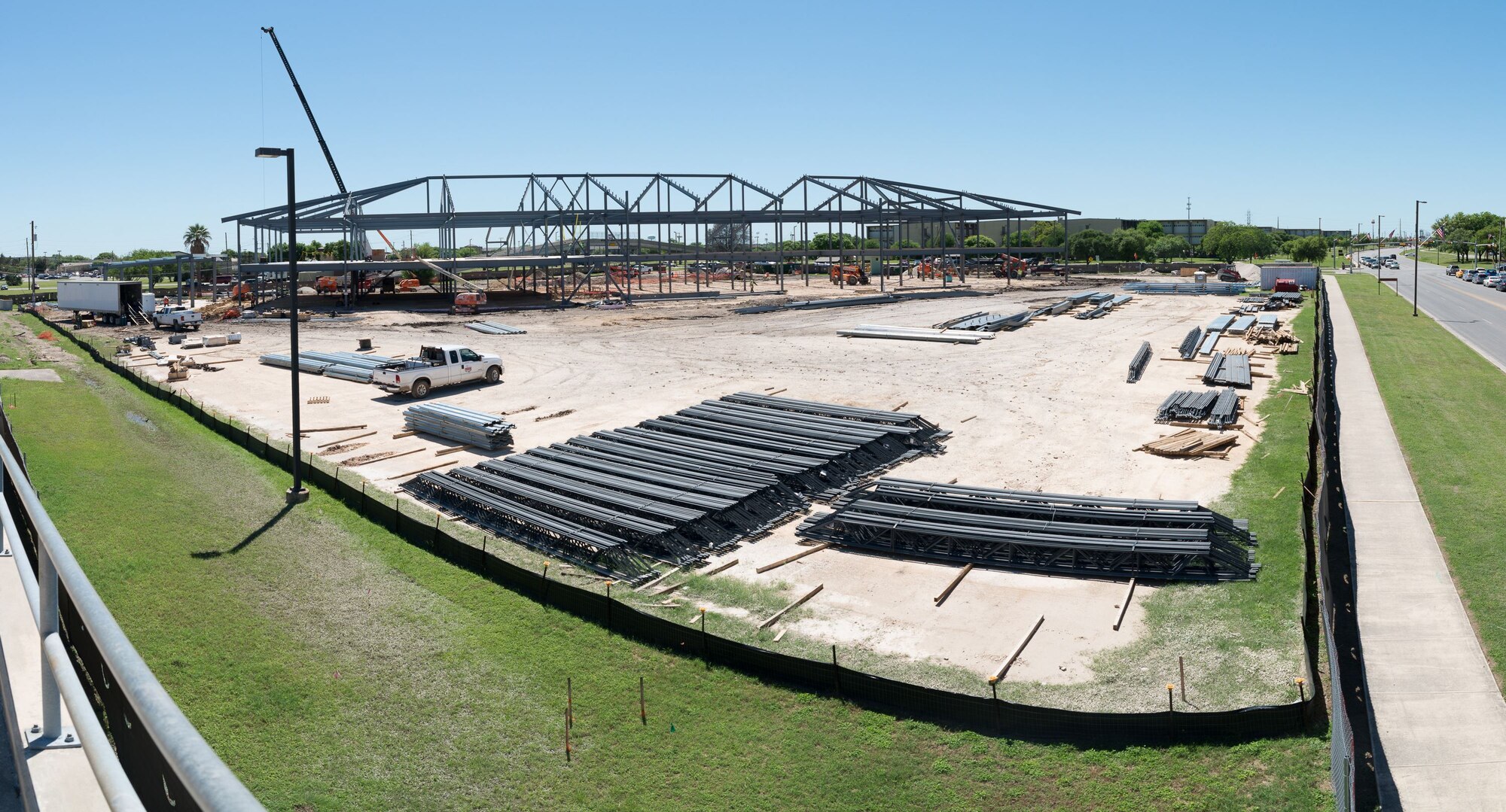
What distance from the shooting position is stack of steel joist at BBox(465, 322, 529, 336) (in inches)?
2463

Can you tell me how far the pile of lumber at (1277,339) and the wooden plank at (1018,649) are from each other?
37521 millimetres

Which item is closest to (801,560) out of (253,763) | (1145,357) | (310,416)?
(253,763)

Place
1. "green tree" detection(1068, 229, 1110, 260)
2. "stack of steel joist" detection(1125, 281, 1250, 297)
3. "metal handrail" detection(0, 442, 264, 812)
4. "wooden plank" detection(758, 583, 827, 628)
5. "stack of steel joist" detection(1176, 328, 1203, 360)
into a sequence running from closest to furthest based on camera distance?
"metal handrail" detection(0, 442, 264, 812) < "wooden plank" detection(758, 583, 827, 628) < "stack of steel joist" detection(1176, 328, 1203, 360) < "stack of steel joist" detection(1125, 281, 1250, 297) < "green tree" detection(1068, 229, 1110, 260)

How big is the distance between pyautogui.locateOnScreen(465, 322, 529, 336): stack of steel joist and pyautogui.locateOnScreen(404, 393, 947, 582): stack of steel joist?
32.6 m

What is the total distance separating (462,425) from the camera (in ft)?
99.5

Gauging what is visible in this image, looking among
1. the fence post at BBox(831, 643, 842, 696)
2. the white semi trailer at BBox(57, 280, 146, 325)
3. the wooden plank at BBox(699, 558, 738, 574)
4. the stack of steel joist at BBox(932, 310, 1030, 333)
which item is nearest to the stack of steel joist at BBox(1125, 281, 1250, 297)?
the stack of steel joist at BBox(932, 310, 1030, 333)

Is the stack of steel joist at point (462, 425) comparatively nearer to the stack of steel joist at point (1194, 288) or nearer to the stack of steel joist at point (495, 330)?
the stack of steel joist at point (495, 330)

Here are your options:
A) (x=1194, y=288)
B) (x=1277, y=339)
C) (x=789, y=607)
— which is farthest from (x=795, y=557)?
(x=1194, y=288)

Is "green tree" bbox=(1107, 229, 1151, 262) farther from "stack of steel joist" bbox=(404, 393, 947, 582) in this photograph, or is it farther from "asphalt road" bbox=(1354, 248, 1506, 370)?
"stack of steel joist" bbox=(404, 393, 947, 582)

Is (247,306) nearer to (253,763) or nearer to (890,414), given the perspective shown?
(890,414)

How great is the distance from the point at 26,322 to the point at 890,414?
69559 millimetres

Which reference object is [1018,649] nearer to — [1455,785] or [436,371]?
[1455,785]

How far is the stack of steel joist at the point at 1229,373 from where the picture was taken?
3925 cm

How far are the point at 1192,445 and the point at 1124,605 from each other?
12.8 metres
